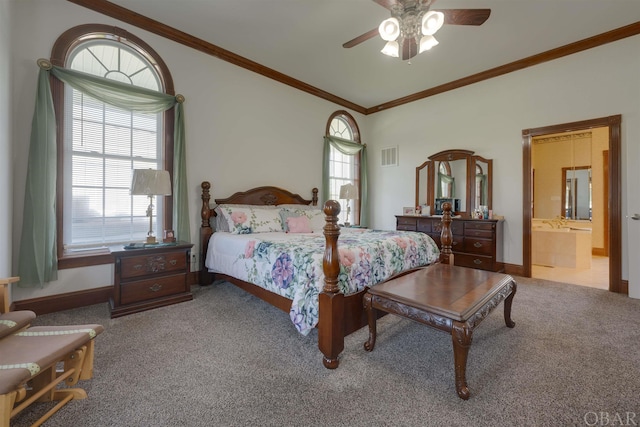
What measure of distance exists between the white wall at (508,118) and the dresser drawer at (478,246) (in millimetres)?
389

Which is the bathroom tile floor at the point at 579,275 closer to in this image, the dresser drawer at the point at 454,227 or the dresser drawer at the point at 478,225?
the dresser drawer at the point at 478,225

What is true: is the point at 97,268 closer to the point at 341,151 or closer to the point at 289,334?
the point at 289,334

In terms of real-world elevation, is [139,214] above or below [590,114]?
below

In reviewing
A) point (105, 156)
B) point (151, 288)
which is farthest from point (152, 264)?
point (105, 156)

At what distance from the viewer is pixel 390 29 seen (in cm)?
237

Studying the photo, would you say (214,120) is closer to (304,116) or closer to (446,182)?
(304,116)

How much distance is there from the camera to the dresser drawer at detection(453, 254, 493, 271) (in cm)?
417

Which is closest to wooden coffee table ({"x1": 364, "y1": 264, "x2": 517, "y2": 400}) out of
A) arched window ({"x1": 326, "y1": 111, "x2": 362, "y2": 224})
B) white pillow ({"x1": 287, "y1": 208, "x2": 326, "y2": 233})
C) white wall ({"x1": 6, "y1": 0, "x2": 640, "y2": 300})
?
white pillow ({"x1": 287, "y1": 208, "x2": 326, "y2": 233})

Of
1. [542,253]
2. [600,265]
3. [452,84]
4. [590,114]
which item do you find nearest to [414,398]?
[590,114]

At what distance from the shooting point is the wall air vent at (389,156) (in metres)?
5.64

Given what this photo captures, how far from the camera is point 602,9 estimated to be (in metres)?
2.97

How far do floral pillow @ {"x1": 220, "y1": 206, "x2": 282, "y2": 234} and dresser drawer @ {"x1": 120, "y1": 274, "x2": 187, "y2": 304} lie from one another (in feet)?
2.70

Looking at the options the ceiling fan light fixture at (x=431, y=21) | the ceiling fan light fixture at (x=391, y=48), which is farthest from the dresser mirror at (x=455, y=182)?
the ceiling fan light fixture at (x=431, y=21)

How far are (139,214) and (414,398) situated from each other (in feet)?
11.1
